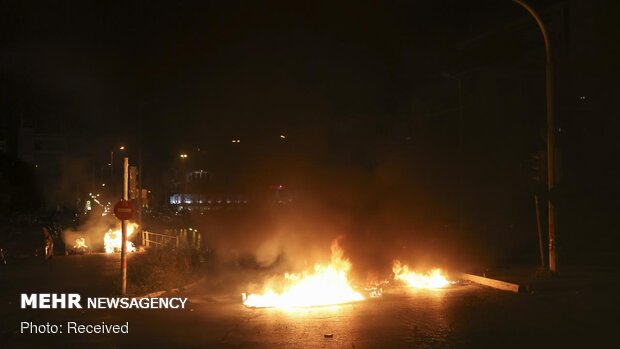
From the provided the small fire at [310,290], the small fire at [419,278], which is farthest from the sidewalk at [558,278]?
the small fire at [310,290]

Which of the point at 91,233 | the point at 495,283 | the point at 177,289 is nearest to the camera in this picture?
the point at 177,289

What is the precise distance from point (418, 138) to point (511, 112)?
9005 millimetres

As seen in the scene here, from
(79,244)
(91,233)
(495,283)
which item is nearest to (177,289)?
(495,283)

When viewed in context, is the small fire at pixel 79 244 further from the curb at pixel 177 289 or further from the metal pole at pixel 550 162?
the metal pole at pixel 550 162

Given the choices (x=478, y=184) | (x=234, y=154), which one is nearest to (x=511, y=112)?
(x=478, y=184)

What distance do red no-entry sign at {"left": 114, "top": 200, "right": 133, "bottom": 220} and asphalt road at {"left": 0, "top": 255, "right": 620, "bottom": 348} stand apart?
2.01 meters

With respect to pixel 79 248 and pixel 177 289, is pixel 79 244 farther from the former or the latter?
pixel 177 289

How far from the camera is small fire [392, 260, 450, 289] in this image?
15.7 m

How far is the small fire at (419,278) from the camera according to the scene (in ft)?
51.5

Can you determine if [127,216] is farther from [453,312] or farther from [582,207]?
[582,207]

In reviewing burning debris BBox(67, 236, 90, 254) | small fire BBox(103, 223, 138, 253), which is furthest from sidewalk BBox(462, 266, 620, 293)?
burning debris BBox(67, 236, 90, 254)

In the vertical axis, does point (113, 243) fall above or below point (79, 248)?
above

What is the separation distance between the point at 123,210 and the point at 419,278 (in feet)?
25.9

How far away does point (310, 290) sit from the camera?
45.1ft
